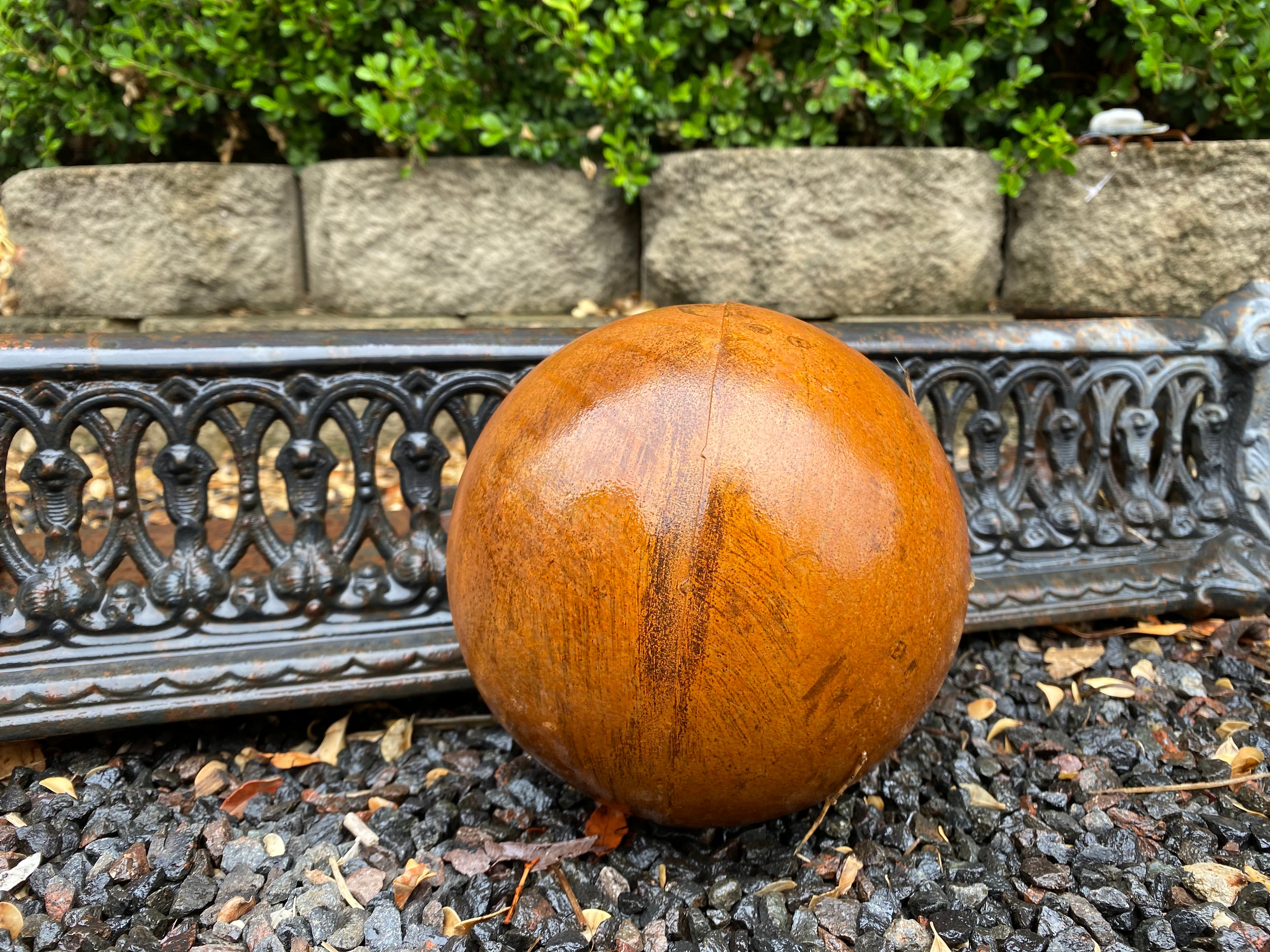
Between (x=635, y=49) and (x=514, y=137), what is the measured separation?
0.68 meters

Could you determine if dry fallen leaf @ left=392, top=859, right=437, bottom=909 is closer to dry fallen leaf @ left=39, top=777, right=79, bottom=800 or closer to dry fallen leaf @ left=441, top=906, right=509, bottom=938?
dry fallen leaf @ left=441, top=906, right=509, bottom=938

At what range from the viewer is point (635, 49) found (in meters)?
3.66

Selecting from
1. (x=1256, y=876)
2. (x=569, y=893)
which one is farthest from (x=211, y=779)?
(x=1256, y=876)

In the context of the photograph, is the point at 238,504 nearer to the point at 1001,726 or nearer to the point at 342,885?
the point at 342,885

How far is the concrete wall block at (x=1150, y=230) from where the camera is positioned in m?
3.47

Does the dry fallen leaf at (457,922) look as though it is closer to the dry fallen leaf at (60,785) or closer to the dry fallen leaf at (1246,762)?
the dry fallen leaf at (60,785)

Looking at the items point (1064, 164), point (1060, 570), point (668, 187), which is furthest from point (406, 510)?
point (1064, 164)

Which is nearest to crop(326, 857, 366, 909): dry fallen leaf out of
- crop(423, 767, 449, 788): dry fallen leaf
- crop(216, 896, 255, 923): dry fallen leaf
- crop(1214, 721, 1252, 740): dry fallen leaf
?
crop(216, 896, 255, 923): dry fallen leaf

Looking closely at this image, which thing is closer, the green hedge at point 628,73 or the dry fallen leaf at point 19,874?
the dry fallen leaf at point 19,874

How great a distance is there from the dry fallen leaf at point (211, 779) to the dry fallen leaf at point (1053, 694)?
262 centimetres

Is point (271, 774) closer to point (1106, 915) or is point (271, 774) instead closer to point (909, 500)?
point (909, 500)

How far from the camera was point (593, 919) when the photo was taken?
1.87 meters

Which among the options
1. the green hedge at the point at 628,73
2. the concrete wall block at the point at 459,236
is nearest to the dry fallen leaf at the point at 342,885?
the concrete wall block at the point at 459,236

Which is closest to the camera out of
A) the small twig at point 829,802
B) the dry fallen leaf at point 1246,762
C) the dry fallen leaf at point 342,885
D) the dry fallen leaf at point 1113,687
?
the small twig at point 829,802
